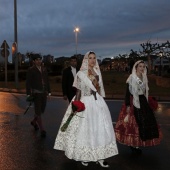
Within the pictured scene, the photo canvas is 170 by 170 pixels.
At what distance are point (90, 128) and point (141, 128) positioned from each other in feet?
3.95

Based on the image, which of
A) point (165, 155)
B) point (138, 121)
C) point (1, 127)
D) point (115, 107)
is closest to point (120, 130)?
point (138, 121)

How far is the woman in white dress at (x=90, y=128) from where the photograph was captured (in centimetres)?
601

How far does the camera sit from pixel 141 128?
6.89 m

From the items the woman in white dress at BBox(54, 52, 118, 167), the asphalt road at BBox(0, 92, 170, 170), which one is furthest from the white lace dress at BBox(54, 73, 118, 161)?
the asphalt road at BBox(0, 92, 170, 170)

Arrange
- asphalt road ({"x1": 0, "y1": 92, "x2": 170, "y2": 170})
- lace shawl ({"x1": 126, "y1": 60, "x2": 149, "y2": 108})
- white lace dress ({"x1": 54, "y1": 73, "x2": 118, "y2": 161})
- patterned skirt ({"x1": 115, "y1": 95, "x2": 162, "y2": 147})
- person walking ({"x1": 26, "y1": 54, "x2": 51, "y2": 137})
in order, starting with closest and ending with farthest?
white lace dress ({"x1": 54, "y1": 73, "x2": 118, "y2": 161}) → asphalt road ({"x1": 0, "y1": 92, "x2": 170, "y2": 170}) → patterned skirt ({"x1": 115, "y1": 95, "x2": 162, "y2": 147}) → lace shawl ({"x1": 126, "y1": 60, "x2": 149, "y2": 108}) → person walking ({"x1": 26, "y1": 54, "x2": 51, "y2": 137})

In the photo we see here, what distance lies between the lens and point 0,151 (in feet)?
23.5

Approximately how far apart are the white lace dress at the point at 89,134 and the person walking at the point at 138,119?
889 millimetres

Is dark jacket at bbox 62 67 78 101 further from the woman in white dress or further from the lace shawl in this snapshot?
the woman in white dress

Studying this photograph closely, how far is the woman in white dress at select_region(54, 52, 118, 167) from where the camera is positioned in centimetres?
601

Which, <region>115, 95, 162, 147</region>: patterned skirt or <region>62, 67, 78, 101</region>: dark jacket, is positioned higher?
<region>62, 67, 78, 101</region>: dark jacket

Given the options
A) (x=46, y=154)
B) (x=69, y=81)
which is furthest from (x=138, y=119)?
Answer: (x=69, y=81)

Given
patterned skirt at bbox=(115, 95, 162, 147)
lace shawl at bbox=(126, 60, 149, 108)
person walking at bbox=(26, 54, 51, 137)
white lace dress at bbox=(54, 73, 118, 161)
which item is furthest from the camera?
person walking at bbox=(26, 54, 51, 137)

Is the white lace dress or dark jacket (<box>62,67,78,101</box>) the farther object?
dark jacket (<box>62,67,78,101</box>)

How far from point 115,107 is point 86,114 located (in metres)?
7.84
